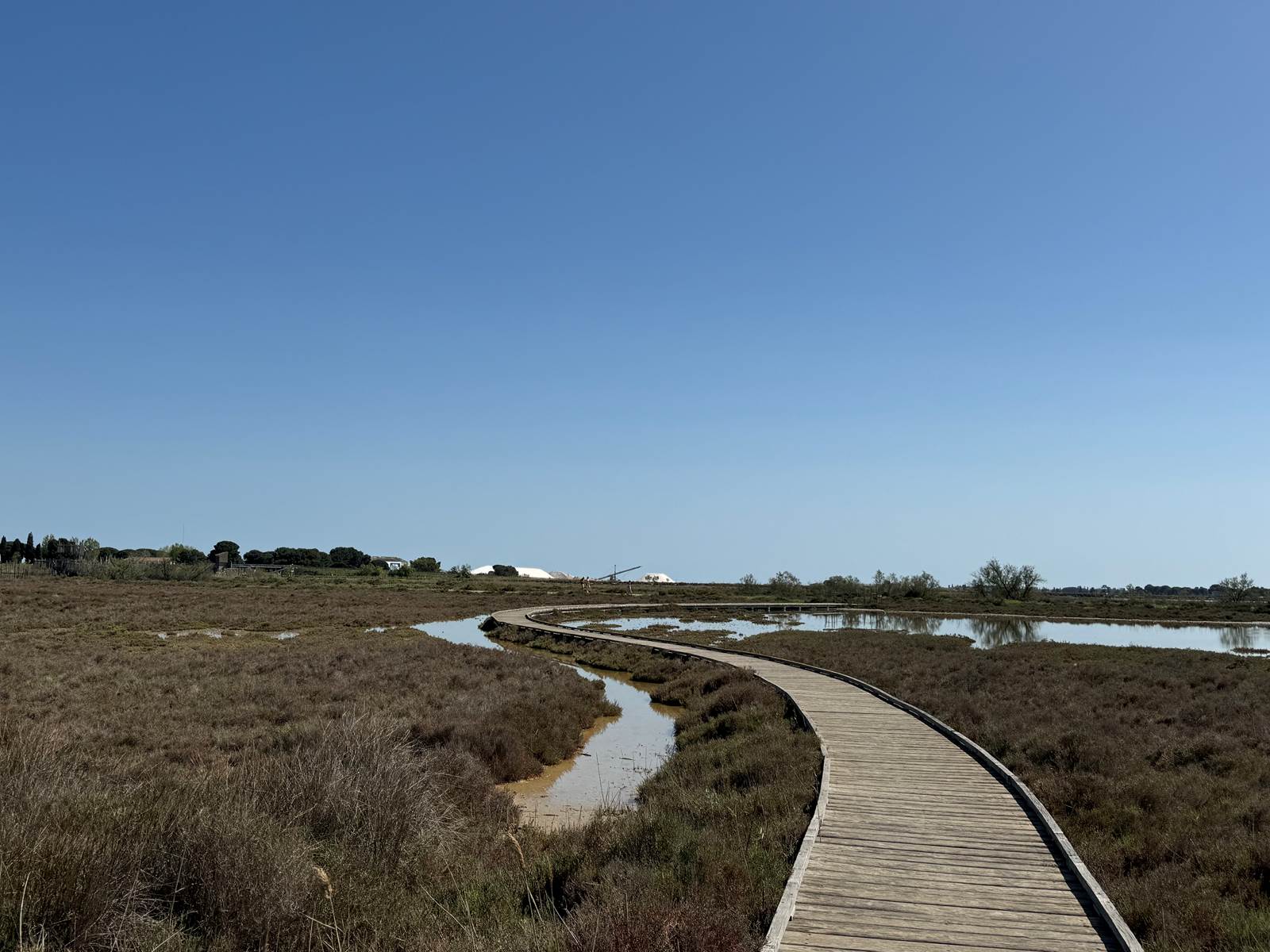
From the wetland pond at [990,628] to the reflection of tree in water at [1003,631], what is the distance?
0.05 metres

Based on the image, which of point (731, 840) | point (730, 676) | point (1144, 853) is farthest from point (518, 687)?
point (1144, 853)

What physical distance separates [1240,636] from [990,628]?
14.5 m

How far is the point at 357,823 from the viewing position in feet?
28.1

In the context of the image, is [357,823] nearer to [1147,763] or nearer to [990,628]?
[1147,763]

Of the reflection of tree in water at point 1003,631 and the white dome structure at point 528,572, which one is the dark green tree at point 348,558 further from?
the reflection of tree in water at point 1003,631

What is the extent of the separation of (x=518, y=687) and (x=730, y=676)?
639 centimetres

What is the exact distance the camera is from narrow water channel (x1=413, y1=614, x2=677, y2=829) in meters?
14.0

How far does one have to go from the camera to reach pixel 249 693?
2056cm

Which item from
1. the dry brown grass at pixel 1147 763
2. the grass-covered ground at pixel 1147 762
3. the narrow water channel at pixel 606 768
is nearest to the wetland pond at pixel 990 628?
the grass-covered ground at pixel 1147 762

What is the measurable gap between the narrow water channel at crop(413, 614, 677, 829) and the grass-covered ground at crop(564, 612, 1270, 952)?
6416mm

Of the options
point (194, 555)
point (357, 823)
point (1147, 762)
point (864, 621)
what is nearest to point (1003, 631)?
point (864, 621)

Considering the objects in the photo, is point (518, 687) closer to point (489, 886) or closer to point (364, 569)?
point (489, 886)

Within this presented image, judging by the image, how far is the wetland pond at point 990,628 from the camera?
150 ft

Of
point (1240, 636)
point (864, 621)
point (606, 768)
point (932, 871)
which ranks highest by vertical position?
point (1240, 636)
